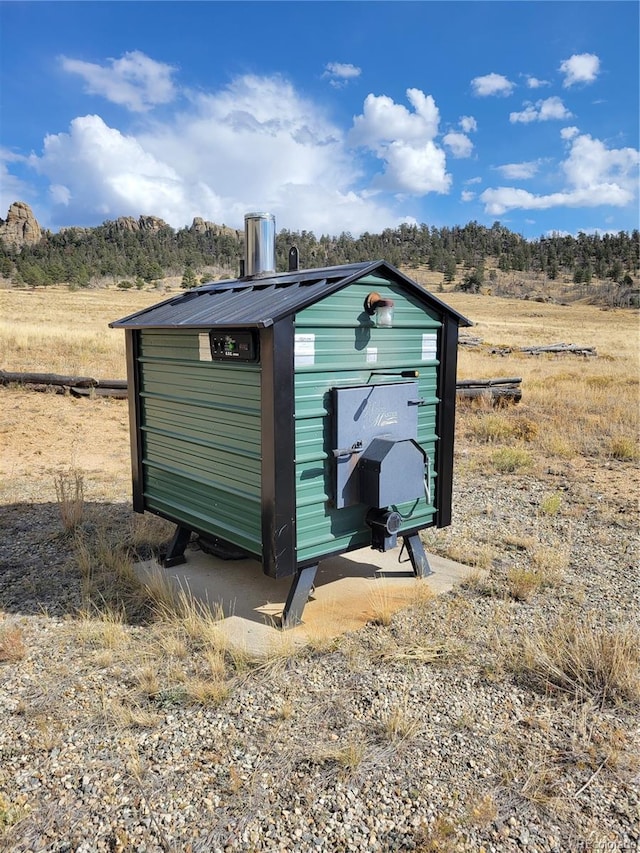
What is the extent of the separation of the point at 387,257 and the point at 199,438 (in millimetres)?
71462

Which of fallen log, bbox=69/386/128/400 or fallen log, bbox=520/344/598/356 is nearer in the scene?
fallen log, bbox=69/386/128/400

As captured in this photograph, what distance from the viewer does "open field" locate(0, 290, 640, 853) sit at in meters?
2.55

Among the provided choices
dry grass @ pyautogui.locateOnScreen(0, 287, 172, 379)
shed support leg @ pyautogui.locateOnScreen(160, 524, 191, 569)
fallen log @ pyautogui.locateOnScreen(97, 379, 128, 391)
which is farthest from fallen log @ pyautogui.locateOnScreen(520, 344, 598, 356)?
shed support leg @ pyautogui.locateOnScreen(160, 524, 191, 569)

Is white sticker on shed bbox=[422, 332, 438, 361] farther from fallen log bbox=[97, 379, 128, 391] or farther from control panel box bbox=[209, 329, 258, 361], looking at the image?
fallen log bbox=[97, 379, 128, 391]

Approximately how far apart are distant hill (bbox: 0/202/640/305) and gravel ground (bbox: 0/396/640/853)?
4974 cm

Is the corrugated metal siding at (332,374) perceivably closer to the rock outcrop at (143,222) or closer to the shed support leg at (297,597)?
the shed support leg at (297,597)

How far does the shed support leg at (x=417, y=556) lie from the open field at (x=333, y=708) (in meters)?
0.41

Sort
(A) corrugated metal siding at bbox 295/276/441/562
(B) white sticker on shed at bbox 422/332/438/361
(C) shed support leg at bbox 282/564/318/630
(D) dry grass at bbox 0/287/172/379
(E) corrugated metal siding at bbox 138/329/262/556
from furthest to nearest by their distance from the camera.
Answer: (D) dry grass at bbox 0/287/172/379 < (B) white sticker on shed at bbox 422/332/438/361 < (C) shed support leg at bbox 282/564/318/630 < (E) corrugated metal siding at bbox 138/329/262/556 < (A) corrugated metal siding at bbox 295/276/441/562

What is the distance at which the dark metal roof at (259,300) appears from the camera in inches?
149

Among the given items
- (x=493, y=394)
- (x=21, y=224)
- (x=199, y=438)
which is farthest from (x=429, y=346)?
(x=21, y=224)

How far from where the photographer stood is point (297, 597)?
422cm

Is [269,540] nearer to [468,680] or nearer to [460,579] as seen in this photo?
[468,680]

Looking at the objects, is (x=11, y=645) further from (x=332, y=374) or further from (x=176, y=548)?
(x=332, y=374)

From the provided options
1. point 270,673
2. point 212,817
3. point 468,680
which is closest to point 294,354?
point 270,673
